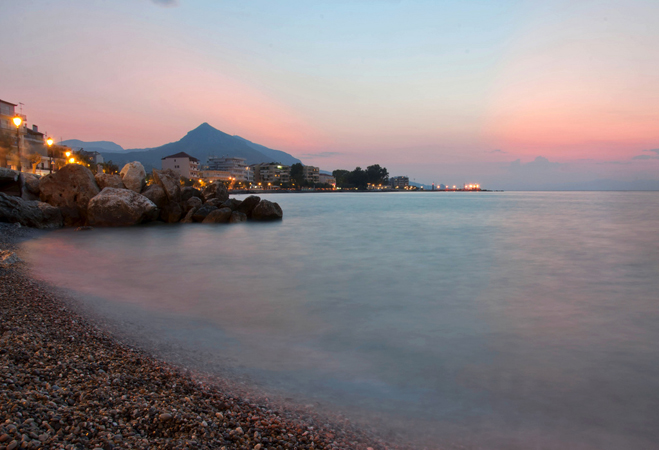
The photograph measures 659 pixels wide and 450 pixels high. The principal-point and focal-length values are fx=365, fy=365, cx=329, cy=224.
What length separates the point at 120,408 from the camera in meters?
3.04

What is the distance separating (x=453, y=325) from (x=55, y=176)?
23.0 metres

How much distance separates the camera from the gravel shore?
2602mm

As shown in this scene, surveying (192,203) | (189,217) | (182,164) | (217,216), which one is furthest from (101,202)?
(182,164)

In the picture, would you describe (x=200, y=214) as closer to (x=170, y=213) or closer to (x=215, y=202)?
(x=170, y=213)

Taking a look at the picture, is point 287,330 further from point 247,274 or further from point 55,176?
point 55,176

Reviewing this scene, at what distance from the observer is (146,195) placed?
23891mm

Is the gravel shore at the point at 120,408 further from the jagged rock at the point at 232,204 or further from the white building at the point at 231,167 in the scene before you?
the white building at the point at 231,167

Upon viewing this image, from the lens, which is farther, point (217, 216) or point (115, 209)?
point (217, 216)

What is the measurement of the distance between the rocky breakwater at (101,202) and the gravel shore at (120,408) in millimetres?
17257

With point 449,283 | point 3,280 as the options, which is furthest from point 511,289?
point 3,280

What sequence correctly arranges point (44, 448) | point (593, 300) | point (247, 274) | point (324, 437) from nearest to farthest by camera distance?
point (44, 448) → point (324, 437) → point (593, 300) → point (247, 274)

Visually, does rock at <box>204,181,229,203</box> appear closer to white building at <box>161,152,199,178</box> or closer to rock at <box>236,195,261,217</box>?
rock at <box>236,195,261,217</box>

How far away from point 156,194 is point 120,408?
23499 mm

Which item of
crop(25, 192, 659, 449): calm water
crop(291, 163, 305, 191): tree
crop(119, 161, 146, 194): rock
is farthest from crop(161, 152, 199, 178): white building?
crop(25, 192, 659, 449): calm water
